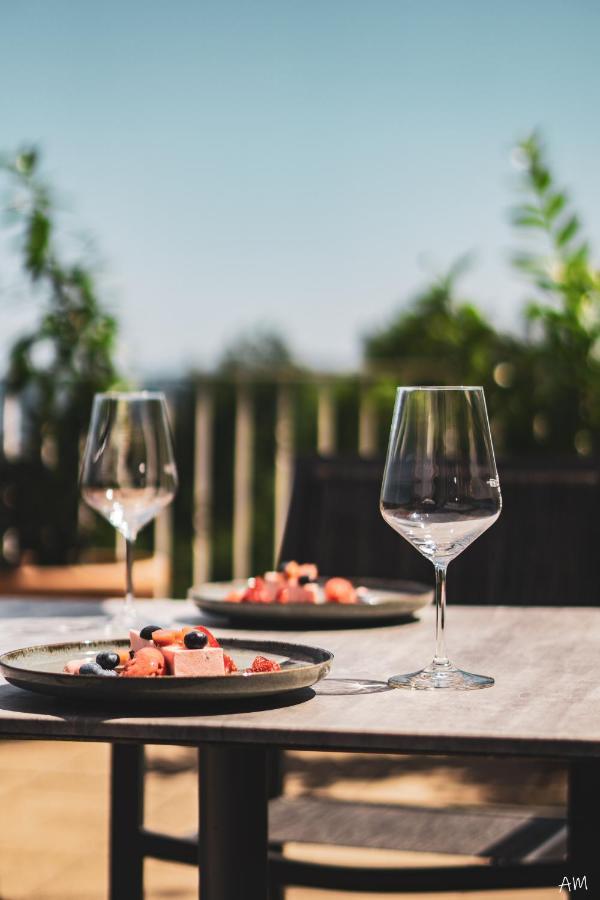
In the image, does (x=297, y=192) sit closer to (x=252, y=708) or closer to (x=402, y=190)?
(x=402, y=190)

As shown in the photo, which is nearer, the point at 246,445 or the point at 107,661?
the point at 107,661

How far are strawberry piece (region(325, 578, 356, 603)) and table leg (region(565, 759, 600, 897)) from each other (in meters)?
0.29

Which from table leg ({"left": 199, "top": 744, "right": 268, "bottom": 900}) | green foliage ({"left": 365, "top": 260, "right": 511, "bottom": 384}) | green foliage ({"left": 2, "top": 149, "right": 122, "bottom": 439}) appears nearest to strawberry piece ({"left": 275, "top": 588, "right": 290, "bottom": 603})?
table leg ({"left": 199, "top": 744, "right": 268, "bottom": 900})

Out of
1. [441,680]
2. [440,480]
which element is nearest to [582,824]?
[441,680]

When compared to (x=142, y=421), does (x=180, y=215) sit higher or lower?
higher

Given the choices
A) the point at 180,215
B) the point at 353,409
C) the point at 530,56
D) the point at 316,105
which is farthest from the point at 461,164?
the point at 353,409

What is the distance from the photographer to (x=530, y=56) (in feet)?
32.4

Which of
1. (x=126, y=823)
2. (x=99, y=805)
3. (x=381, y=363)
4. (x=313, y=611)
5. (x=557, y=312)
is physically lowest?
(x=99, y=805)

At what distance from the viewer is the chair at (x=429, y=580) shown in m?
1.44

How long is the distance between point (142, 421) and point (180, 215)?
12.8 metres

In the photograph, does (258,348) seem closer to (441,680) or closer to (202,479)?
(202,479)

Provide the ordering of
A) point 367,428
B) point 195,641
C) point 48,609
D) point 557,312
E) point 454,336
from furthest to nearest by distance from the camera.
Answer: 1. point 367,428
2. point 454,336
3. point 557,312
4. point 48,609
5. point 195,641

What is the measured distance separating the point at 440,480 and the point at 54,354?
3.08m

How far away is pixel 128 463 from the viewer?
131 centimetres
